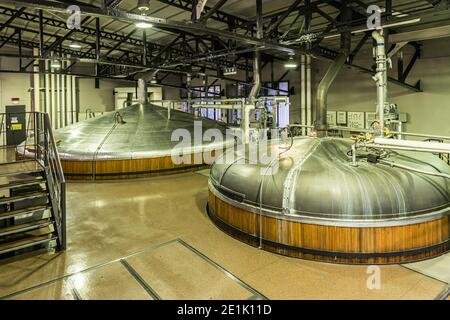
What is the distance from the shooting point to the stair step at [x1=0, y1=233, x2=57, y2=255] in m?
4.29

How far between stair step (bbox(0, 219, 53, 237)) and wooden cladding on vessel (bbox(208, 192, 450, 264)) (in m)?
3.00

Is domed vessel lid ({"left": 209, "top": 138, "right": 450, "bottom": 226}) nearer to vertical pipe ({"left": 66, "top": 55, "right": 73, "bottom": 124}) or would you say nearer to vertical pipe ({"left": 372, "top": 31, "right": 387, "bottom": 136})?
vertical pipe ({"left": 372, "top": 31, "right": 387, "bottom": 136})

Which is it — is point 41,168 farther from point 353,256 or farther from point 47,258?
point 353,256

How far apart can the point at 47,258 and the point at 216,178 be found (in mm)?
2772

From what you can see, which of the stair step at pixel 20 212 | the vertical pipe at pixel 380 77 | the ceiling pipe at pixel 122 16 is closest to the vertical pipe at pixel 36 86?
the ceiling pipe at pixel 122 16

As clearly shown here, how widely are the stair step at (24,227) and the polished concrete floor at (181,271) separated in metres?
0.38

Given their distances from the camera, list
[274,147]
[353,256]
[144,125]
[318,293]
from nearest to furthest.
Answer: [318,293] < [353,256] < [274,147] < [144,125]

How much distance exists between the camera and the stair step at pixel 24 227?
434 cm

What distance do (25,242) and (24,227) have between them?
201mm

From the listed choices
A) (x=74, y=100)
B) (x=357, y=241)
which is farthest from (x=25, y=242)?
(x=74, y=100)

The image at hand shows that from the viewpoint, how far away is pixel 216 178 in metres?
5.79

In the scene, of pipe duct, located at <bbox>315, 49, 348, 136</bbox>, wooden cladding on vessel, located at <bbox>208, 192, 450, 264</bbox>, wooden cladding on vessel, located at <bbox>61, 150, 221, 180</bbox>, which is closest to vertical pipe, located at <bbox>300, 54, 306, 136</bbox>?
pipe duct, located at <bbox>315, 49, 348, 136</bbox>

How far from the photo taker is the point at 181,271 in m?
4.07
